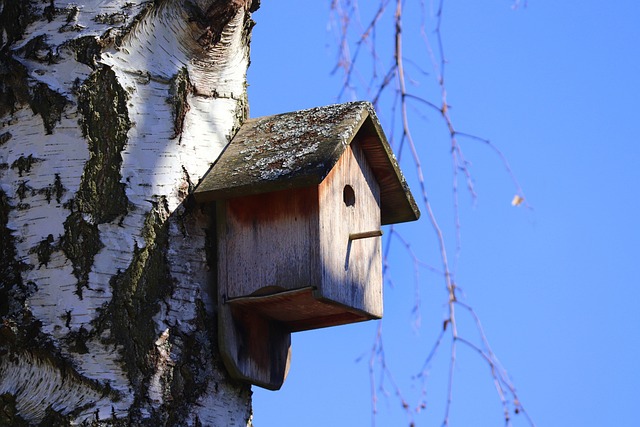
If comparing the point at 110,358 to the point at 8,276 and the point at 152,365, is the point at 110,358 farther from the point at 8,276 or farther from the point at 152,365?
the point at 8,276

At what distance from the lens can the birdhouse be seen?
Answer: 2342 mm

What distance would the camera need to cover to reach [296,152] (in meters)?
2.44

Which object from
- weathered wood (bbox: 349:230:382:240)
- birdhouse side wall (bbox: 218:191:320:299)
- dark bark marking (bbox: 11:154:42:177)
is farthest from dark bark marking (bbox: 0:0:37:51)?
weathered wood (bbox: 349:230:382:240)

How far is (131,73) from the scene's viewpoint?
232 cm

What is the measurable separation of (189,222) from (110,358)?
38cm

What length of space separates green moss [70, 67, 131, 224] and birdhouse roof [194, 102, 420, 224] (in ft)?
0.66

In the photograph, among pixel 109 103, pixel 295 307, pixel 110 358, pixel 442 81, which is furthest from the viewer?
pixel 442 81

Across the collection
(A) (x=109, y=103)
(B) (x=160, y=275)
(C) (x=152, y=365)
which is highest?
(A) (x=109, y=103)

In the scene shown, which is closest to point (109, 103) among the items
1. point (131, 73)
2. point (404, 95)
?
point (131, 73)

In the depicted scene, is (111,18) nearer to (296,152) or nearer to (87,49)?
(87,49)

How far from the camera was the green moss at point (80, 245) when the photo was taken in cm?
216

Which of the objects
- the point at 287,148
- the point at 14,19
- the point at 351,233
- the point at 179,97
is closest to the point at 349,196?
the point at 351,233

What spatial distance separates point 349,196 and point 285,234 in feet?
0.99

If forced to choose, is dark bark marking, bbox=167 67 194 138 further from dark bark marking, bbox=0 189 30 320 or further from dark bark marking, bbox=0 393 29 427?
dark bark marking, bbox=0 393 29 427
